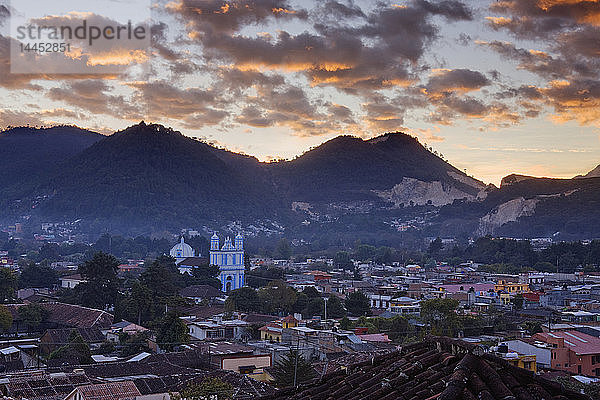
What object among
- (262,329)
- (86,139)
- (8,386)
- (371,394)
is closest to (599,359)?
(262,329)

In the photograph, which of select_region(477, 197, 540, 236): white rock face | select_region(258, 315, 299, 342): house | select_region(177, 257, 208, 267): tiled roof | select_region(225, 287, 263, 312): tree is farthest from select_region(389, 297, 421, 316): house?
select_region(477, 197, 540, 236): white rock face

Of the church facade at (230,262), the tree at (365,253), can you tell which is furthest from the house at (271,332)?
the tree at (365,253)

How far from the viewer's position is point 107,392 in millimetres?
13555

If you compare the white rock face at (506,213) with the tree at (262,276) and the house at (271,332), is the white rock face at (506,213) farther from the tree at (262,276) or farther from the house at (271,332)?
the house at (271,332)

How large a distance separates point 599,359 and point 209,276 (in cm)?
2769

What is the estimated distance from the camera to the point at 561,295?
114 ft

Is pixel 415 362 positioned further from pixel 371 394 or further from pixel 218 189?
pixel 218 189

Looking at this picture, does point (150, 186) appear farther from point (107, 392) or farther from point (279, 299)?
point (107, 392)

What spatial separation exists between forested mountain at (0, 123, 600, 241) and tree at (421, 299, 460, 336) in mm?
79544

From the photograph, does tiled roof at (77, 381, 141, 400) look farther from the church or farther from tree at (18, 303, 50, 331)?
the church

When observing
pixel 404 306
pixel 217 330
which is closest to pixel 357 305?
pixel 404 306

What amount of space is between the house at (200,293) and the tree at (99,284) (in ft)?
15.1

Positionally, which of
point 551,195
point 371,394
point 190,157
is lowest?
point 371,394

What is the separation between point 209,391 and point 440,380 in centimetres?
1043
